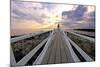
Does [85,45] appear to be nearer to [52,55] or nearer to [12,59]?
[52,55]

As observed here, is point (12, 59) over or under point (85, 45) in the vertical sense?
under

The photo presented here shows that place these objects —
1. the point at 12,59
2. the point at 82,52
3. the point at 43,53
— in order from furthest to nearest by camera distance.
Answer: the point at 82,52 → the point at 43,53 → the point at 12,59

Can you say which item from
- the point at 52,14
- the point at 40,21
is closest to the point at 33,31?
the point at 40,21

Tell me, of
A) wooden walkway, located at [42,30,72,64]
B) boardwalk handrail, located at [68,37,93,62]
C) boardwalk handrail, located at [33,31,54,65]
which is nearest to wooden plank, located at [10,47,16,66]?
boardwalk handrail, located at [33,31,54,65]

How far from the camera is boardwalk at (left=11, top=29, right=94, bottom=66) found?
2.27 meters

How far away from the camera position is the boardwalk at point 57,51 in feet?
7.44

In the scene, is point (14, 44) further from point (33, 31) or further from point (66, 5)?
point (66, 5)

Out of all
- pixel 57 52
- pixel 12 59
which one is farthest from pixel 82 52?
pixel 12 59

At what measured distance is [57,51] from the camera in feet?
7.68

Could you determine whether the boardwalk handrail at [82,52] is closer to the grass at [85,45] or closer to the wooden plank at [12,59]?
the grass at [85,45]

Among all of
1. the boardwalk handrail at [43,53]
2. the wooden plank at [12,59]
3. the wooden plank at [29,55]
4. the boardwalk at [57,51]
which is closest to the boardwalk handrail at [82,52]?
the boardwalk at [57,51]
